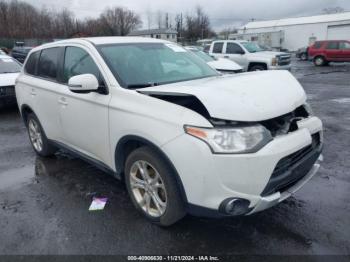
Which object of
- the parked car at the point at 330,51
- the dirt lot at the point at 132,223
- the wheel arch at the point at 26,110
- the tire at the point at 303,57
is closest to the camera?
the dirt lot at the point at 132,223

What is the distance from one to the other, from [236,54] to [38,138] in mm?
11908

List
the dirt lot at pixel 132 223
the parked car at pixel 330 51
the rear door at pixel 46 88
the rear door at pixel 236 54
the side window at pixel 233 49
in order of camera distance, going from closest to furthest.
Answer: the dirt lot at pixel 132 223 < the rear door at pixel 46 88 < the rear door at pixel 236 54 < the side window at pixel 233 49 < the parked car at pixel 330 51

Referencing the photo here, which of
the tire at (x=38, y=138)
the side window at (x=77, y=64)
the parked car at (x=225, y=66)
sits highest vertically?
the side window at (x=77, y=64)

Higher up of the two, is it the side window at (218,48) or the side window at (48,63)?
the side window at (218,48)

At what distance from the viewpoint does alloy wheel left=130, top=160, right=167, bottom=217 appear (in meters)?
3.04

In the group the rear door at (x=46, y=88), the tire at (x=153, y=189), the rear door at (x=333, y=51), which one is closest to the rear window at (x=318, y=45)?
the rear door at (x=333, y=51)

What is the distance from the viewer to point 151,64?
3.80 metres

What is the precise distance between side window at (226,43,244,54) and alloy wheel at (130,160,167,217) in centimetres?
1307

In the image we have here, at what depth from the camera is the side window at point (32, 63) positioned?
4988mm

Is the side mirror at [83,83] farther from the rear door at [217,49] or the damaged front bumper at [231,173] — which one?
the rear door at [217,49]

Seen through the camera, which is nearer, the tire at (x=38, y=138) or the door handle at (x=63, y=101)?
the door handle at (x=63, y=101)

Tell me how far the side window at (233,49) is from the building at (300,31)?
118 feet

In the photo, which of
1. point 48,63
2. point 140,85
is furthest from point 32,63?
point 140,85

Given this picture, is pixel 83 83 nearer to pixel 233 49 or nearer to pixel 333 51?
pixel 233 49
